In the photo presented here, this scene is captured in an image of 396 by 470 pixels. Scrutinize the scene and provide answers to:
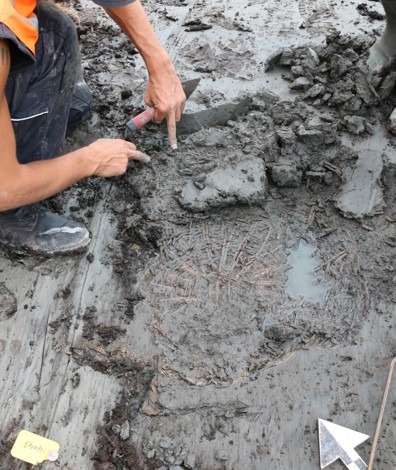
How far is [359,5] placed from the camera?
3.12 m

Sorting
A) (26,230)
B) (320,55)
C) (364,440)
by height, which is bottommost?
(364,440)

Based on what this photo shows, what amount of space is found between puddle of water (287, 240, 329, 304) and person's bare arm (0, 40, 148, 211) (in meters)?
0.87

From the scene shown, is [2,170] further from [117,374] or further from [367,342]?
[367,342]

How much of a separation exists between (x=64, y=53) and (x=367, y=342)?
1.74 metres

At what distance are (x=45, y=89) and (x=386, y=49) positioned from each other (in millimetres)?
1795

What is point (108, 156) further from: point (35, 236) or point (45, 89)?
point (35, 236)

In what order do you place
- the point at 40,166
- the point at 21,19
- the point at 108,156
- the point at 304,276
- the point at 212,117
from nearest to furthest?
the point at 21,19 < the point at 40,166 < the point at 108,156 < the point at 304,276 < the point at 212,117

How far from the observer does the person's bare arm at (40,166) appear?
1432 mm

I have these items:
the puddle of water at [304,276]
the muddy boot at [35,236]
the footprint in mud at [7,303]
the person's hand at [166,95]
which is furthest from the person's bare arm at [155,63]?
the footprint in mud at [7,303]

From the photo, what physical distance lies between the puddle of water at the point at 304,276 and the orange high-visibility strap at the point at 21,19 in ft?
4.52

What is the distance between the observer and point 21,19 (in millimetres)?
1393

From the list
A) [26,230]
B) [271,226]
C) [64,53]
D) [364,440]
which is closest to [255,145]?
[271,226]

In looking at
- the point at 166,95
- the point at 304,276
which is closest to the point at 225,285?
the point at 304,276

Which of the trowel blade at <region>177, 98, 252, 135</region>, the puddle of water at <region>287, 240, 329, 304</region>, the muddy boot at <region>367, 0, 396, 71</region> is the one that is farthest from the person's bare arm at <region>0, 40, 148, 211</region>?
the muddy boot at <region>367, 0, 396, 71</region>
